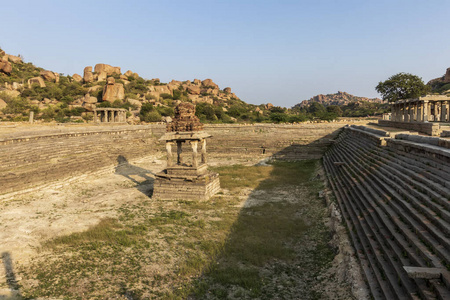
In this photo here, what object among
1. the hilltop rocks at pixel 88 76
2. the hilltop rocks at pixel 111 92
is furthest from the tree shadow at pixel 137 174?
the hilltop rocks at pixel 88 76

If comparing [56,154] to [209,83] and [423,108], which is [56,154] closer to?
[423,108]

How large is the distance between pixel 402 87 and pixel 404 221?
43.5 metres

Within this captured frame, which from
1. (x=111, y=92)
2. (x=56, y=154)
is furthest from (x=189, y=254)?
(x=111, y=92)

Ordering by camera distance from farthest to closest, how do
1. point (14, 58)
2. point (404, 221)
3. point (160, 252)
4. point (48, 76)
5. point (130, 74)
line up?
point (130, 74), point (14, 58), point (48, 76), point (160, 252), point (404, 221)

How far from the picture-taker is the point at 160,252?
7184 mm

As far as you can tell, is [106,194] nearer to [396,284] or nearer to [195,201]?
[195,201]

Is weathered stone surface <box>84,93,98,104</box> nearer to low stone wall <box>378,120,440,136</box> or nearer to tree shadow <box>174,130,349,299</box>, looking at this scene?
tree shadow <box>174,130,349,299</box>

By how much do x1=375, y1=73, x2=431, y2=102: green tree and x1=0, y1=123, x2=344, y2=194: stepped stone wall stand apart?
2442cm

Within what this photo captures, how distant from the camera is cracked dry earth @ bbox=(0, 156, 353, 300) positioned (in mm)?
5496

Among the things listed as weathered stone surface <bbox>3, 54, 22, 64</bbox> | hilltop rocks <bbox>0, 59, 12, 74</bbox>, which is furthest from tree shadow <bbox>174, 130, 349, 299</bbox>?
weathered stone surface <bbox>3, 54, 22, 64</bbox>

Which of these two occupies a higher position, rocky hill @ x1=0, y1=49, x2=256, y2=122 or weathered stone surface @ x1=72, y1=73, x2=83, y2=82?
weathered stone surface @ x1=72, y1=73, x2=83, y2=82

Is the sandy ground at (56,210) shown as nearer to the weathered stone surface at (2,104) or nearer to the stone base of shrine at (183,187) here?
the stone base of shrine at (183,187)

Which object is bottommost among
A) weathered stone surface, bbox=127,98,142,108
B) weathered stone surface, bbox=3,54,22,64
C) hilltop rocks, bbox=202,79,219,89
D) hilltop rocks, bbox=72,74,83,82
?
weathered stone surface, bbox=127,98,142,108

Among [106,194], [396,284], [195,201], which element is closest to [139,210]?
[195,201]
